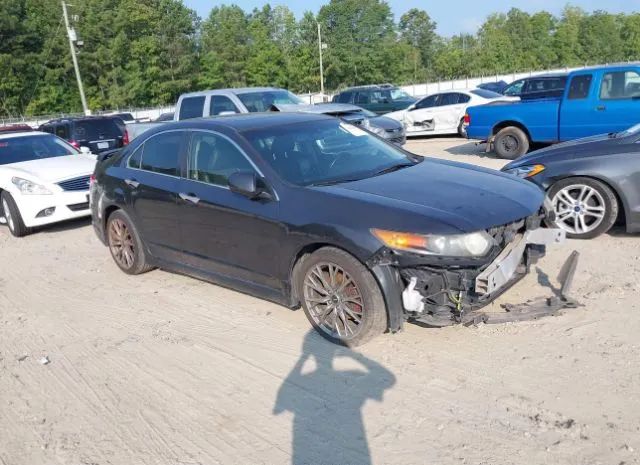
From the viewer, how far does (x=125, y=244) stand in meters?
6.38

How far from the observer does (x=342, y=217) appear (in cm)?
414

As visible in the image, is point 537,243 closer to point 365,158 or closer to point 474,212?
point 474,212

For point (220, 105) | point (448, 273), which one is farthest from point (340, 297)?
point (220, 105)

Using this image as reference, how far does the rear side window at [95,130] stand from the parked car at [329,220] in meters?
10.6

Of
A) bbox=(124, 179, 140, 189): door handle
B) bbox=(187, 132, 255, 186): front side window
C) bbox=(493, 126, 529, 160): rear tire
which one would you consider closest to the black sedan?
bbox=(187, 132, 255, 186): front side window

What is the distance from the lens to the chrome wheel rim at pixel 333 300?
417 centimetres

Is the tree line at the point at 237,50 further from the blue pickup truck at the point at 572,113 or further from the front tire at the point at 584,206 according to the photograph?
the front tire at the point at 584,206

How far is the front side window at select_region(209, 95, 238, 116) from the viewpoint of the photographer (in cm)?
1204

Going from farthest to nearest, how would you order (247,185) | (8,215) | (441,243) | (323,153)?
(8,215) < (323,153) < (247,185) < (441,243)

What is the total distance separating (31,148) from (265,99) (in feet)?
15.2

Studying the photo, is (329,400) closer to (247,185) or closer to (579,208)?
(247,185)

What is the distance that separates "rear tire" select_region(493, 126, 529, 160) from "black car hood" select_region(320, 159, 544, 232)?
23.9 feet

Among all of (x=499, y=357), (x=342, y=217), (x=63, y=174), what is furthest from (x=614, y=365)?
(x=63, y=174)

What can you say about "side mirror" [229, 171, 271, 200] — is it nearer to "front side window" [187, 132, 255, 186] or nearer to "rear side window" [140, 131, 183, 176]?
"front side window" [187, 132, 255, 186]
